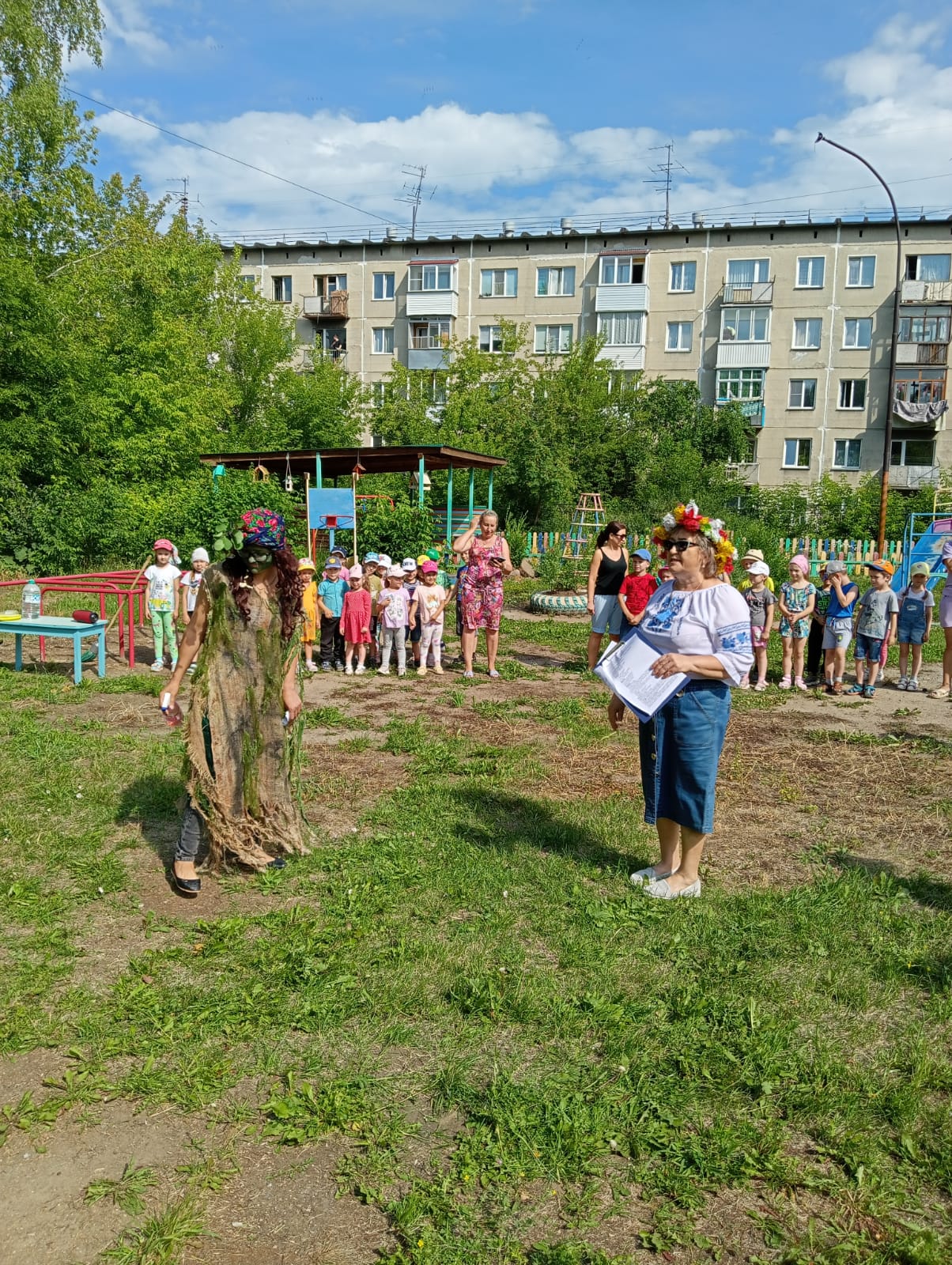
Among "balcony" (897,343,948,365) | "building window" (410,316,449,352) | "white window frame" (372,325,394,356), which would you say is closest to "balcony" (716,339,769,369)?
"balcony" (897,343,948,365)

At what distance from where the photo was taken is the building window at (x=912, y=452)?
1644 inches

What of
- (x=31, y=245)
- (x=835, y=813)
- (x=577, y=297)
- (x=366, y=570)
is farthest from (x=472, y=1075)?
(x=577, y=297)

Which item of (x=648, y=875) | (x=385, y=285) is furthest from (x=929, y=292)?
(x=648, y=875)

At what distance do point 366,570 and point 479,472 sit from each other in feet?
72.5

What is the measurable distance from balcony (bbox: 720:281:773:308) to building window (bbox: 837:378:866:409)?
4.79 m

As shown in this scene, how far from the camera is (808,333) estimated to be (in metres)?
42.1

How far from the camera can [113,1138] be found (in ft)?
10.00

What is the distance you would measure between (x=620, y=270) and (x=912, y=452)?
1502 cm

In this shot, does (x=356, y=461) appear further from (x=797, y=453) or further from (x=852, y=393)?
(x=852, y=393)

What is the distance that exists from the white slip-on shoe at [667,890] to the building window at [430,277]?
143 ft

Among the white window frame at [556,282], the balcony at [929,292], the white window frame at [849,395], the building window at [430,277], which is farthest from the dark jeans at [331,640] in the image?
the balcony at [929,292]

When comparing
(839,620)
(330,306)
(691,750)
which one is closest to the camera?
(691,750)

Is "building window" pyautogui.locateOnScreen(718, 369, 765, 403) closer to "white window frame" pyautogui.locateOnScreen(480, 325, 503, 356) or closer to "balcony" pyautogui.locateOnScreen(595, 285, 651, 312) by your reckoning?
"balcony" pyautogui.locateOnScreen(595, 285, 651, 312)

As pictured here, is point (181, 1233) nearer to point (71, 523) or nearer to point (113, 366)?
point (71, 523)
